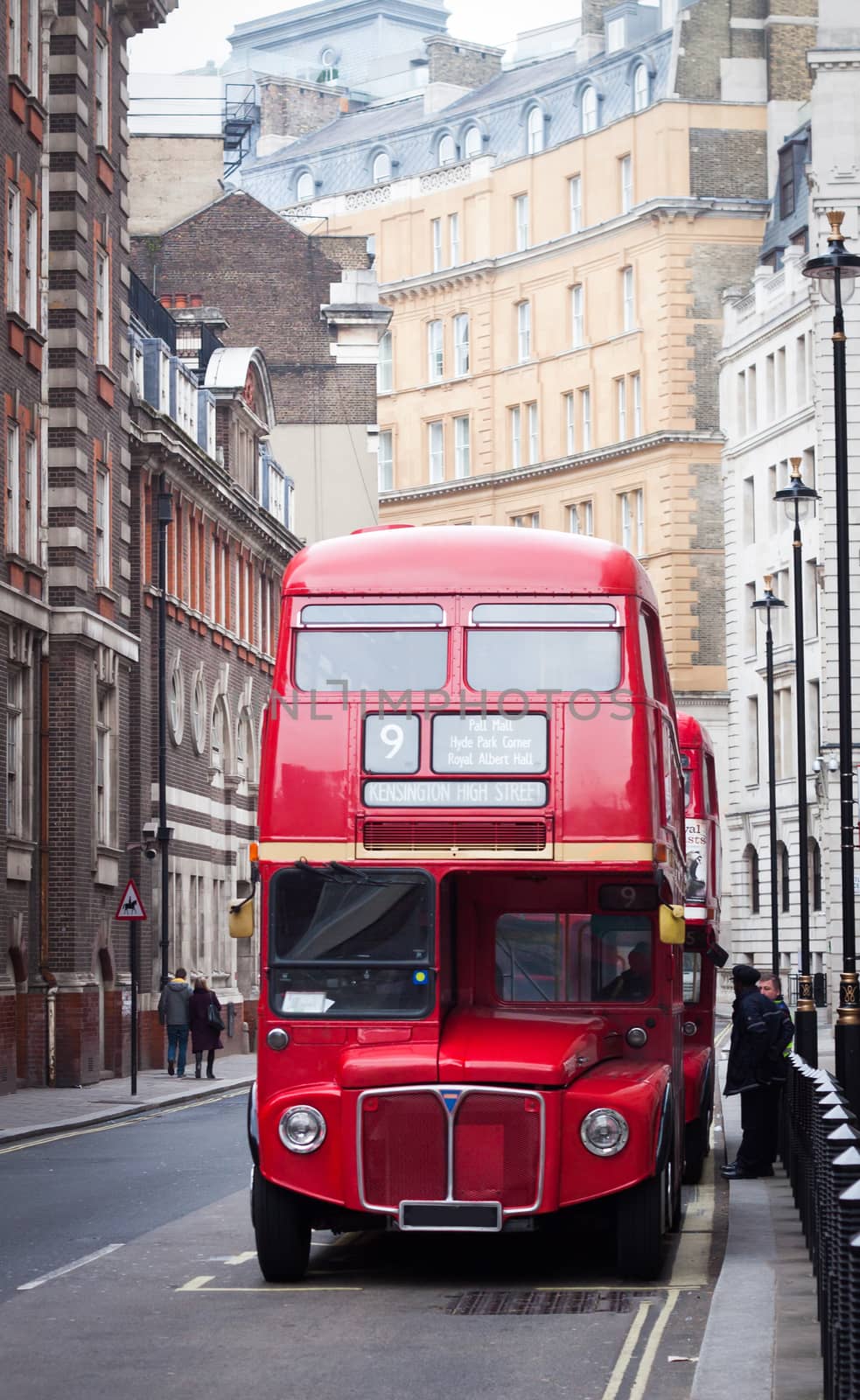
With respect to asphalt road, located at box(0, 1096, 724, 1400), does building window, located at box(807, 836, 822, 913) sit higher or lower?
higher

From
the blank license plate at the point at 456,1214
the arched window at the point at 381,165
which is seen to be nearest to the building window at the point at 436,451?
the arched window at the point at 381,165

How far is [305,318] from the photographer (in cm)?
7212

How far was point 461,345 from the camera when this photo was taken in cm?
9744

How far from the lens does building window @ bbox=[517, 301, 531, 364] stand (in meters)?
95.0

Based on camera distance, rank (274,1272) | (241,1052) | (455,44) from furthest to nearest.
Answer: (455,44) → (241,1052) → (274,1272)

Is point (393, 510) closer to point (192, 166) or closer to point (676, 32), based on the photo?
point (676, 32)

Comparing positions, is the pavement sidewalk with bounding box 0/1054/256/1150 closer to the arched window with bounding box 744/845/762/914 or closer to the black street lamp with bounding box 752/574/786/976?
the black street lamp with bounding box 752/574/786/976

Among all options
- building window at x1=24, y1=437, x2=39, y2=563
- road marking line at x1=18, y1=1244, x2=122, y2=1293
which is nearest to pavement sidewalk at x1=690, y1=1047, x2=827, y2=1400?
road marking line at x1=18, y1=1244, x2=122, y2=1293

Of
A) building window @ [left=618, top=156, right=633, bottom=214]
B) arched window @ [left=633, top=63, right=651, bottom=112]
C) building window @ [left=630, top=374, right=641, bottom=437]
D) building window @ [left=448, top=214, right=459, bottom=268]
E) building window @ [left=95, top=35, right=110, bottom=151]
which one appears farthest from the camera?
building window @ [left=448, top=214, right=459, bottom=268]

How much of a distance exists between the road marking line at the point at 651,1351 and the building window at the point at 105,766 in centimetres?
2904

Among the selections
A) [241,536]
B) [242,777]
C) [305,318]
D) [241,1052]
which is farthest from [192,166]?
[241,1052]

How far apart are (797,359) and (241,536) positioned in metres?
23.7

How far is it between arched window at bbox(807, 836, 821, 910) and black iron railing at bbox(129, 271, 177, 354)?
24.1m

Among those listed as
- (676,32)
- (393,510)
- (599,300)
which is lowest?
(393,510)
